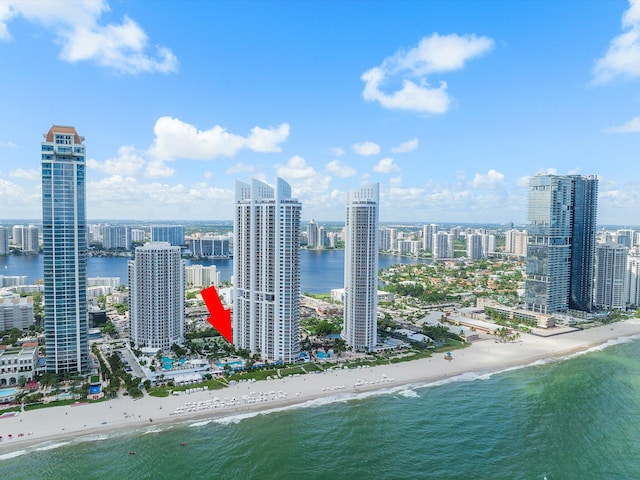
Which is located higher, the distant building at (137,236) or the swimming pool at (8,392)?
the distant building at (137,236)

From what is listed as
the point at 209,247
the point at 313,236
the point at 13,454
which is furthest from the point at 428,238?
the point at 13,454

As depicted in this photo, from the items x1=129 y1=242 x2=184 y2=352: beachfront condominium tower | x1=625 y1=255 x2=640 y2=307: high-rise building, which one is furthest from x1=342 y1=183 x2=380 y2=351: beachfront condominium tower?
x1=625 y1=255 x2=640 y2=307: high-rise building

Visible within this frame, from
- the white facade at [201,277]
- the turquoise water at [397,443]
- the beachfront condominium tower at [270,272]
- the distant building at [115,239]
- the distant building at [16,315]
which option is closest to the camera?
the turquoise water at [397,443]

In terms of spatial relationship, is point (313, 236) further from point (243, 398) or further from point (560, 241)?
point (243, 398)

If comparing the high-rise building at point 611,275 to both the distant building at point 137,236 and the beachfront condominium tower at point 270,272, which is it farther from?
the distant building at point 137,236

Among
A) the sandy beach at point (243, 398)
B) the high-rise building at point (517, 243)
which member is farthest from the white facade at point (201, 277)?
the high-rise building at point (517, 243)

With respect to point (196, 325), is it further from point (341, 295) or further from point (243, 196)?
point (341, 295)
